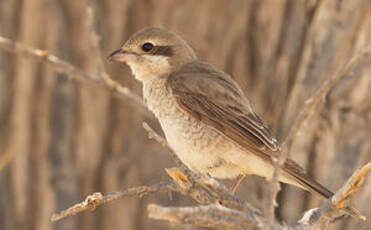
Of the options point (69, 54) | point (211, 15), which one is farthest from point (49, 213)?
point (211, 15)

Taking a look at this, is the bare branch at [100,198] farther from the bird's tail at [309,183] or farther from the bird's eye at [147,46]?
the bird's eye at [147,46]

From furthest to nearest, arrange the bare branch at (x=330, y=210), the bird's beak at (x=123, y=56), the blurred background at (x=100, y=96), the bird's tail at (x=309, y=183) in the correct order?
the blurred background at (x=100, y=96) < the bird's beak at (x=123, y=56) < the bird's tail at (x=309, y=183) < the bare branch at (x=330, y=210)

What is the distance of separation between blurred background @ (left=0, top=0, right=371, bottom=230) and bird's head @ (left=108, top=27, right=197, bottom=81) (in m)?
1.09

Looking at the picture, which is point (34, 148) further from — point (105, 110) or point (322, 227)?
point (322, 227)

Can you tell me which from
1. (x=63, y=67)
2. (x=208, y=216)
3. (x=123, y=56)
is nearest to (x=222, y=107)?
(x=123, y=56)

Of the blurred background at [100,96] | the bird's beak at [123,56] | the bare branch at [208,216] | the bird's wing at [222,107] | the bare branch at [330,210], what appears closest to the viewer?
the bare branch at [208,216]

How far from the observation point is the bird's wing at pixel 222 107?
422 cm

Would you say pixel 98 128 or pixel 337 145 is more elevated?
pixel 98 128

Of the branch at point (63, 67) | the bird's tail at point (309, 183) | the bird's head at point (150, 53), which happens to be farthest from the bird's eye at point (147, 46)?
the bird's tail at point (309, 183)

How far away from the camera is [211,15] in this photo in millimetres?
5949

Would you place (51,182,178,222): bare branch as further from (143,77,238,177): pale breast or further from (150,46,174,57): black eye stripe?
(150,46,174,57): black eye stripe

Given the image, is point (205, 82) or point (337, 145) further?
point (337, 145)

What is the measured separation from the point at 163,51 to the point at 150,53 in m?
0.12

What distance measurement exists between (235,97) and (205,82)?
230 mm
